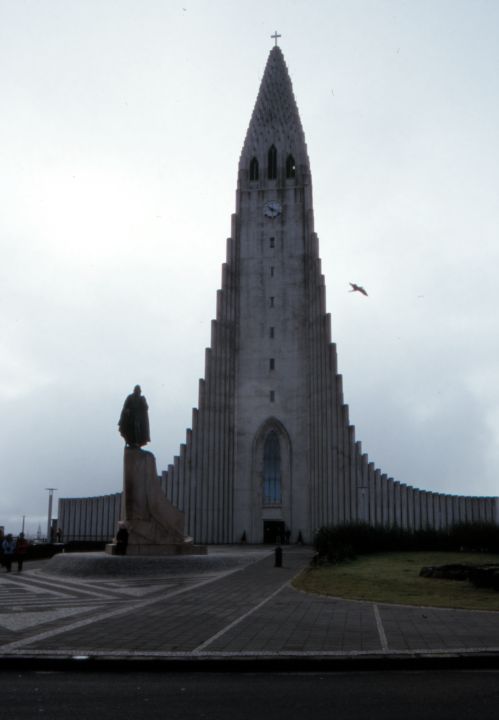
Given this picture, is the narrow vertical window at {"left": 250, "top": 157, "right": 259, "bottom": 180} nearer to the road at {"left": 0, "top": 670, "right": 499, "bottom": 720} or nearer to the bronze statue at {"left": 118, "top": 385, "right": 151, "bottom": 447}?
the bronze statue at {"left": 118, "top": 385, "right": 151, "bottom": 447}

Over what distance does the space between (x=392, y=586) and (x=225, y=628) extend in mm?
7377

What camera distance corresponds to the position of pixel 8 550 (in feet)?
78.3

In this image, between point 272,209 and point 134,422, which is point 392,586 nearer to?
point 134,422

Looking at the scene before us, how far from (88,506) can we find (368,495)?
18820 millimetres

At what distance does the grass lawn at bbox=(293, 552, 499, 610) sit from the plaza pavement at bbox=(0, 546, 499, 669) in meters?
0.77

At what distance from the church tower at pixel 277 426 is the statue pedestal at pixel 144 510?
28.0m

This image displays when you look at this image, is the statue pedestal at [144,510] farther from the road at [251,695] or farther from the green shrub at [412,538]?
the road at [251,695]

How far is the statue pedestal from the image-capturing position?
22734mm

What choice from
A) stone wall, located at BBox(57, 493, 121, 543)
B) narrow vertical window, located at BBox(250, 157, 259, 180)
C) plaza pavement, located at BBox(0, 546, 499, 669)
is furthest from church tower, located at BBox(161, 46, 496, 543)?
plaza pavement, located at BBox(0, 546, 499, 669)

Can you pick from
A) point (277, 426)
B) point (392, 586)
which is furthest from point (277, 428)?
point (392, 586)

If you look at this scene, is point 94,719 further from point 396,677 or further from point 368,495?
point 368,495

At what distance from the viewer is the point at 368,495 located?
5016 cm

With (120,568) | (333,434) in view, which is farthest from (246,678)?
(333,434)

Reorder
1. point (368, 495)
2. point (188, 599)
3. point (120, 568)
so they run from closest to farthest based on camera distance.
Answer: point (188, 599) → point (120, 568) → point (368, 495)
